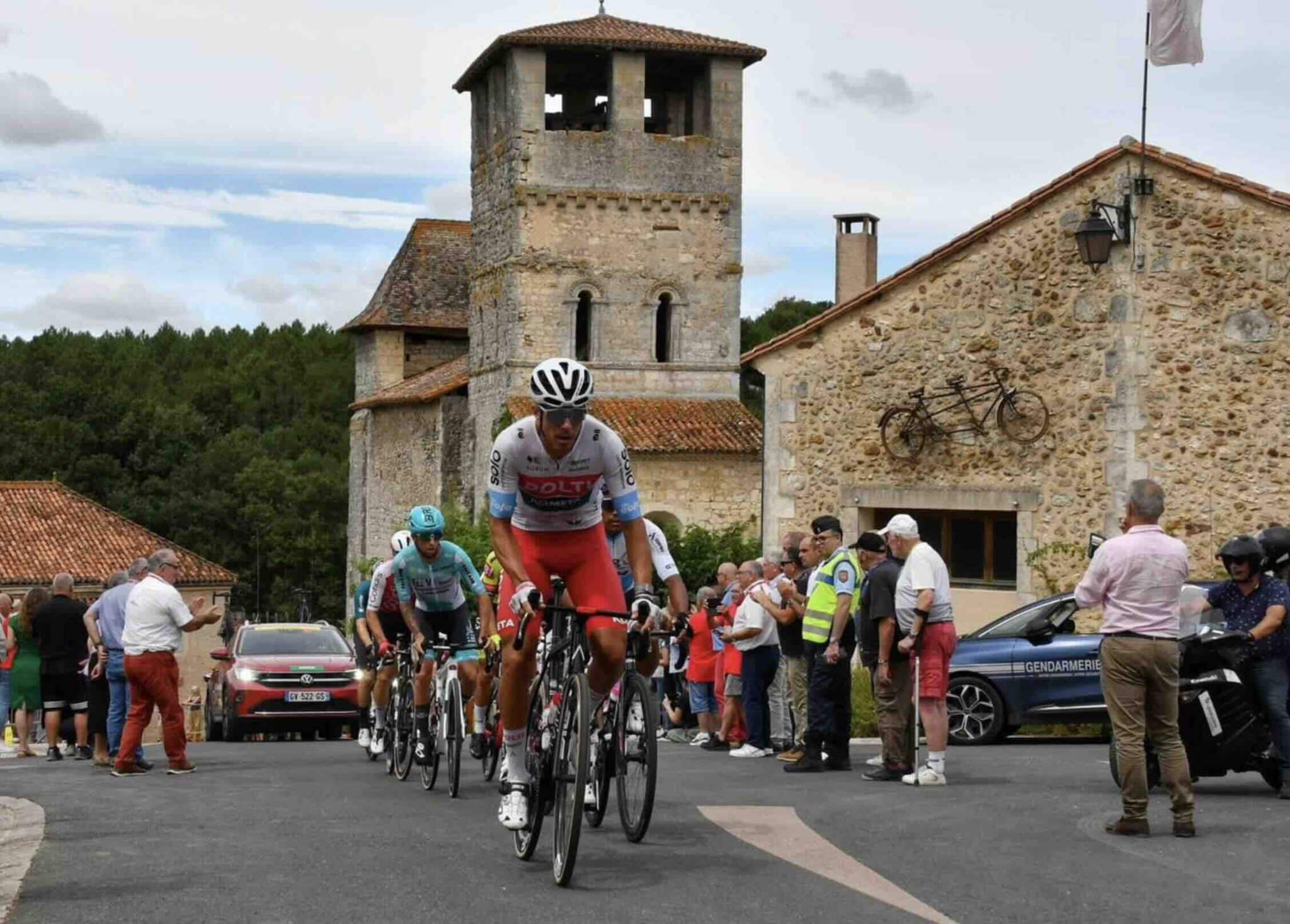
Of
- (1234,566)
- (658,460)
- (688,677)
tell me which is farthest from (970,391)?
(658,460)

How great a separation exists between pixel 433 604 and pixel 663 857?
15.4 ft

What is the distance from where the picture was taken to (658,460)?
169ft

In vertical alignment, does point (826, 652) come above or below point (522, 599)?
below

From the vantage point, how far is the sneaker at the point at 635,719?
9.14 m

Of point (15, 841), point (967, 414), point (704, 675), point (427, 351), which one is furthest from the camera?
point (427, 351)

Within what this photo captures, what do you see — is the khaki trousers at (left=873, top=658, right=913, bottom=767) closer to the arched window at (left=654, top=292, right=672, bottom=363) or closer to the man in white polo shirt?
the man in white polo shirt

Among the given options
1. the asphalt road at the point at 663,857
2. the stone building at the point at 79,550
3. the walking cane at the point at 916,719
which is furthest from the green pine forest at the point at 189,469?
the asphalt road at the point at 663,857

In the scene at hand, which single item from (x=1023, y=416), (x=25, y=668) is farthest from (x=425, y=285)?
(x=25, y=668)

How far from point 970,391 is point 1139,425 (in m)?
2.40

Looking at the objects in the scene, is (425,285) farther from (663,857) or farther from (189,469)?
(663,857)

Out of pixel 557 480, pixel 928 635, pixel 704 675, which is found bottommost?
pixel 704 675

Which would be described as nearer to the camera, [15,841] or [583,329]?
[15,841]

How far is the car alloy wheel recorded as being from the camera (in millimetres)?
18625

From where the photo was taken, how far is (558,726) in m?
8.92
